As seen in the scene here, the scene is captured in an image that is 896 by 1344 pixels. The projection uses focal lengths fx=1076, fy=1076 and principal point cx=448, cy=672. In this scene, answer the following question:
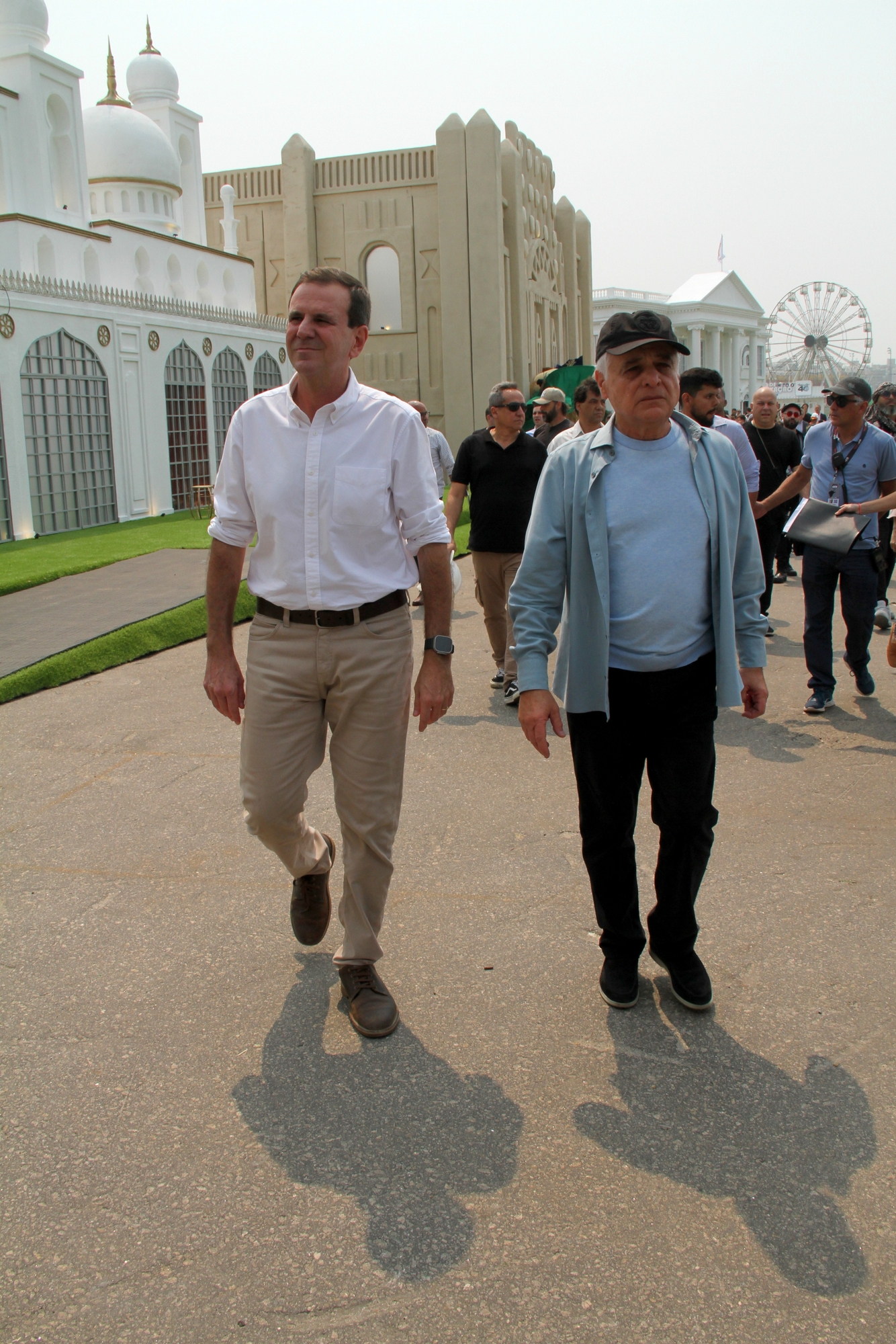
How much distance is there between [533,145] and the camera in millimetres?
42750

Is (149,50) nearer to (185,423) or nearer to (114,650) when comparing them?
(185,423)

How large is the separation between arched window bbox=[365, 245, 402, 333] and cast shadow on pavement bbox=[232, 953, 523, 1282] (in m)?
38.0

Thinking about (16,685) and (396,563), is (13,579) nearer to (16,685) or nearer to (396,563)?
(16,685)

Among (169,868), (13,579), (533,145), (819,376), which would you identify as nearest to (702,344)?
(819,376)

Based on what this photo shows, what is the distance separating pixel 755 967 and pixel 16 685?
5.92 m

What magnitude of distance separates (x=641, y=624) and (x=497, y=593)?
442cm

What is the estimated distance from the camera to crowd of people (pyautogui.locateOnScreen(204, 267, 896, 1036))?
299 centimetres

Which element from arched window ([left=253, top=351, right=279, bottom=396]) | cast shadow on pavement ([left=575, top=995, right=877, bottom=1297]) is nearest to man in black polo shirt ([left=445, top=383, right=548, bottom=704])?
cast shadow on pavement ([left=575, top=995, right=877, bottom=1297])

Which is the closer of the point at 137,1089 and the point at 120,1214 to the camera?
the point at 120,1214

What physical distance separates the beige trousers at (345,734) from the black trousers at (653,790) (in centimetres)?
55

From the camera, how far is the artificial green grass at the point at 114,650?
779 centimetres

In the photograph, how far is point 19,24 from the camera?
2403cm

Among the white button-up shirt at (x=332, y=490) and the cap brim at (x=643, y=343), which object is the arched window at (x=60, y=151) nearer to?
the white button-up shirt at (x=332, y=490)

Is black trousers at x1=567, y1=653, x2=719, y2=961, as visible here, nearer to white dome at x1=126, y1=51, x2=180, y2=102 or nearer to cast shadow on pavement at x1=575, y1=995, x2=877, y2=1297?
cast shadow on pavement at x1=575, y1=995, x2=877, y2=1297
